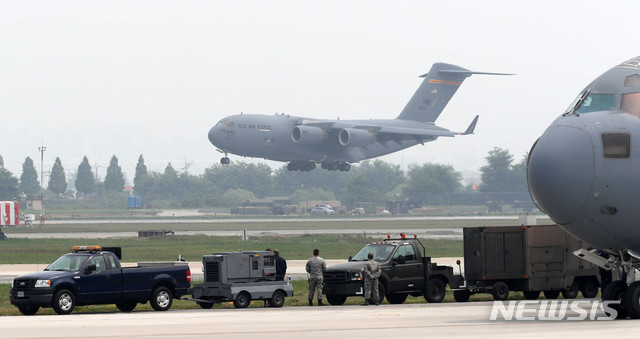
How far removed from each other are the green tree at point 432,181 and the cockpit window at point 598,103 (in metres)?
131

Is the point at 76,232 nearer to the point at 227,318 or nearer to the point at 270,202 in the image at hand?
the point at 227,318

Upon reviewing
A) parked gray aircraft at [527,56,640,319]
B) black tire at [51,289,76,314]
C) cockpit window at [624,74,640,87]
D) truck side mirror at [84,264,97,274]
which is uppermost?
cockpit window at [624,74,640,87]

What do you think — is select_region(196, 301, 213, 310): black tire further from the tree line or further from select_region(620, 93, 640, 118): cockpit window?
the tree line

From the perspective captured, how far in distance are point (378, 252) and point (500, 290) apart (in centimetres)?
346

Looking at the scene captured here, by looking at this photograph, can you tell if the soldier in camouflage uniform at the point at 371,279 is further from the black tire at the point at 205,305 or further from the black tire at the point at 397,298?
the black tire at the point at 205,305

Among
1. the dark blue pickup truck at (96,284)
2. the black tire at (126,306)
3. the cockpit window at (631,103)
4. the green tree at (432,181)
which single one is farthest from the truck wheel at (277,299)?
the green tree at (432,181)

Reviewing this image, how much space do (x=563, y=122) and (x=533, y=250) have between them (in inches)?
361

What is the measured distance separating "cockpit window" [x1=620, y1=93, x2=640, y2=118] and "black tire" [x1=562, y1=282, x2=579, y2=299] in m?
10.1

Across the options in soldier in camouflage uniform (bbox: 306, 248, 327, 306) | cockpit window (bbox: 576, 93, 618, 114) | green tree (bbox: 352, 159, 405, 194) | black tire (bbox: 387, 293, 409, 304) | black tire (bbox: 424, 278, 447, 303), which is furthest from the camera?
green tree (bbox: 352, 159, 405, 194)

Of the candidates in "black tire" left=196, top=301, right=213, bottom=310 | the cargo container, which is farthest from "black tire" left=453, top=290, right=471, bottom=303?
"black tire" left=196, top=301, right=213, bottom=310

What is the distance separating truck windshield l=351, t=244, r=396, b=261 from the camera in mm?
29234

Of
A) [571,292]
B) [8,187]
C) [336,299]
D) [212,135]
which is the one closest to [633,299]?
[571,292]

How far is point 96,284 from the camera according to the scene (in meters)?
26.8

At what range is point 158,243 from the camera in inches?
2672
